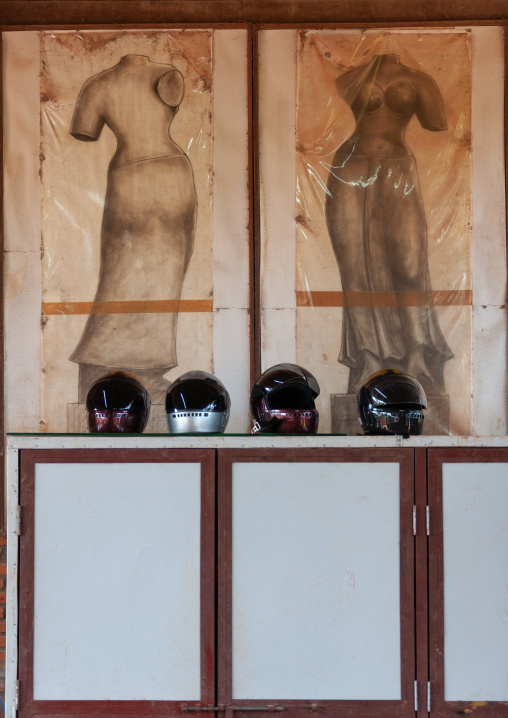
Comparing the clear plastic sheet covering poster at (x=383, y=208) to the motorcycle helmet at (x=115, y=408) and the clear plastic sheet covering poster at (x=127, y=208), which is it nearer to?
the clear plastic sheet covering poster at (x=127, y=208)

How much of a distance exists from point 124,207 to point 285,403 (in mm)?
1616

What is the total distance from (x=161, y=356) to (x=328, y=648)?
5.92ft

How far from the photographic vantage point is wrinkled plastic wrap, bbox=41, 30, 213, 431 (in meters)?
3.74

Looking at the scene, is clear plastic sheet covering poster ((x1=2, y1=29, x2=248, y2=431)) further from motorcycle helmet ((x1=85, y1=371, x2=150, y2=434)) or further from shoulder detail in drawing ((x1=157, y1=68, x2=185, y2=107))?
motorcycle helmet ((x1=85, y1=371, x2=150, y2=434))

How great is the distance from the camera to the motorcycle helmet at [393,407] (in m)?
2.79

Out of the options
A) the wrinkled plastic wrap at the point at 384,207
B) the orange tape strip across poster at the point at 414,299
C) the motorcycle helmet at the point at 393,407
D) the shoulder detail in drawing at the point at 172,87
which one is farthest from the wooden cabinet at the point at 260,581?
the shoulder detail in drawing at the point at 172,87

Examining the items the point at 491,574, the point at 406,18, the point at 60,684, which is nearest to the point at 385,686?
the point at 491,574

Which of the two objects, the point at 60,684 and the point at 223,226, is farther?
the point at 223,226

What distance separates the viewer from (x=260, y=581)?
2.54 m

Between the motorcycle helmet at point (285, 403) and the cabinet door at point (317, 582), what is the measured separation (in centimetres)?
32

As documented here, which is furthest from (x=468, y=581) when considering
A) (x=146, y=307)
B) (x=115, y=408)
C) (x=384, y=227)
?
(x=146, y=307)

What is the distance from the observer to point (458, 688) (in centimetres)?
252

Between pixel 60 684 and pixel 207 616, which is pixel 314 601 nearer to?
pixel 207 616

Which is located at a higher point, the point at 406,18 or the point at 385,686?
the point at 406,18
